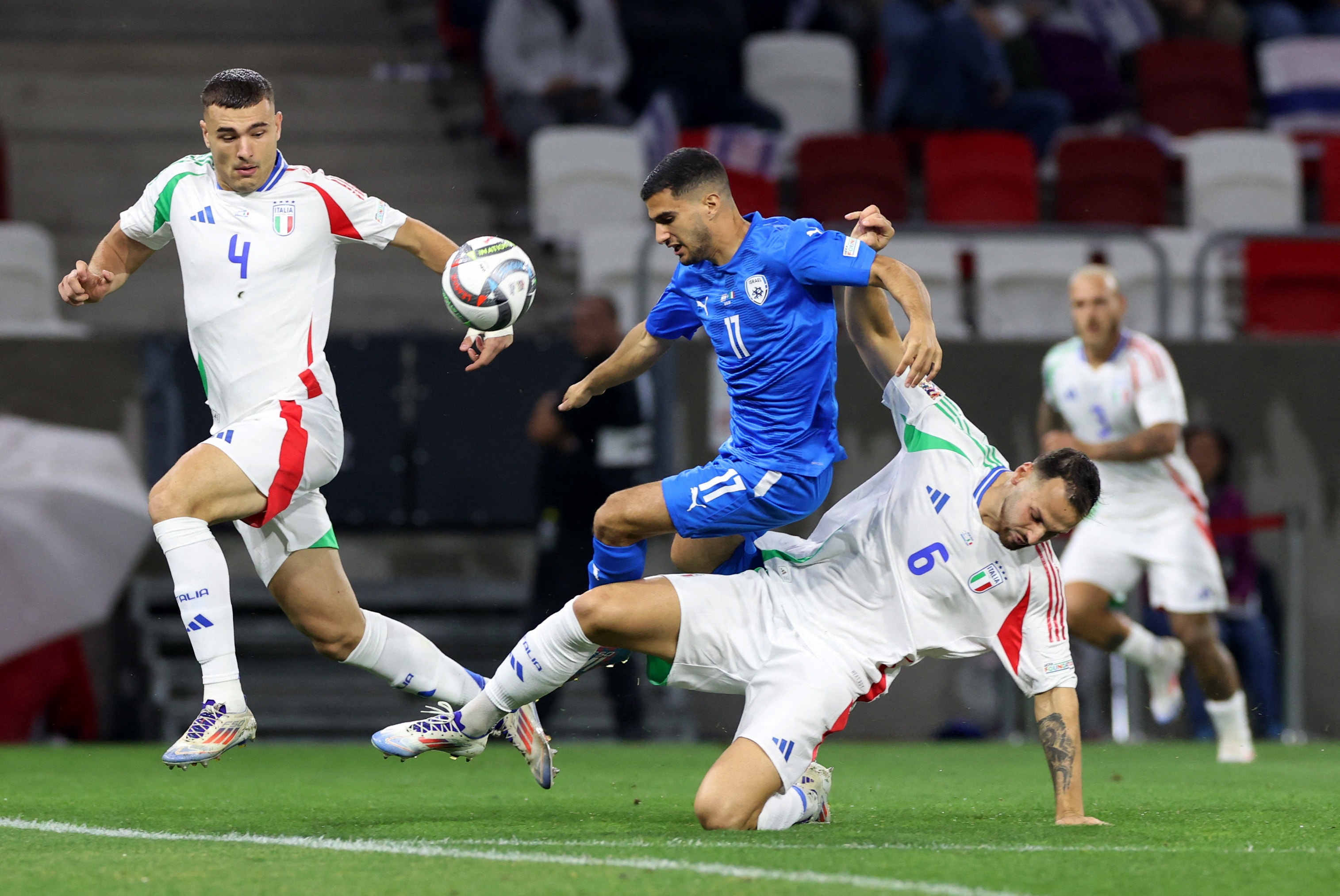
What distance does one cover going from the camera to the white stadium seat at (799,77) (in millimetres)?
14297

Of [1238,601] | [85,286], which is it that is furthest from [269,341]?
[1238,601]

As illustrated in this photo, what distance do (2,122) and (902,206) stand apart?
6.75m

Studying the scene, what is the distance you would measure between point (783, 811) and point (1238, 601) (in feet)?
20.8

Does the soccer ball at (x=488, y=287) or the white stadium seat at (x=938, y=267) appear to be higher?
the white stadium seat at (x=938, y=267)

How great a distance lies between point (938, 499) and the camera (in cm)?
528

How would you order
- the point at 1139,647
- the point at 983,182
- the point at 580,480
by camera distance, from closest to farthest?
1. the point at 1139,647
2. the point at 580,480
3. the point at 983,182

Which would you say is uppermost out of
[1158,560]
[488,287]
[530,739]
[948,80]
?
[948,80]

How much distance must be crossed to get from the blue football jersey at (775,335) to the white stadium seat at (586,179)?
6.71 metres

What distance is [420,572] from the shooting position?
10742 millimetres

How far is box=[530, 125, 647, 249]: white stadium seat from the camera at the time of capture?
12.5 m

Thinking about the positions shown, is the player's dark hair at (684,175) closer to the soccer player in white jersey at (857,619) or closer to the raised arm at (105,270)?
the soccer player in white jersey at (857,619)

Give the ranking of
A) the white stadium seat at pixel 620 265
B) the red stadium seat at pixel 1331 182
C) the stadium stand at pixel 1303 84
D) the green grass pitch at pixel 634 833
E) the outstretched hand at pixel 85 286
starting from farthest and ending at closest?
the stadium stand at pixel 1303 84
the red stadium seat at pixel 1331 182
the white stadium seat at pixel 620 265
the outstretched hand at pixel 85 286
the green grass pitch at pixel 634 833

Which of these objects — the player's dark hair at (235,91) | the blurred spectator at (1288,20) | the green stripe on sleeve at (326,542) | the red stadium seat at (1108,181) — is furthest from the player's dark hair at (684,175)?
the blurred spectator at (1288,20)

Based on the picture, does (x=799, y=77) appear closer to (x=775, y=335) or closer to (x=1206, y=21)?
(x=1206, y=21)
